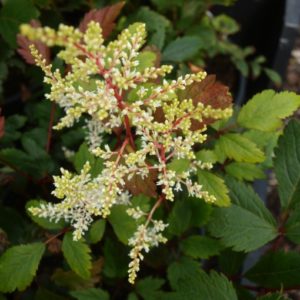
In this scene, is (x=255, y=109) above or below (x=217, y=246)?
above

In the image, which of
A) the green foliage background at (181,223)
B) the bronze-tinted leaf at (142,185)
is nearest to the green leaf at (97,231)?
the green foliage background at (181,223)

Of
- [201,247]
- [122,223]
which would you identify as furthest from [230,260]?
[122,223]

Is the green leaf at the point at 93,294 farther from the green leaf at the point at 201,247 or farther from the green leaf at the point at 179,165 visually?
the green leaf at the point at 179,165

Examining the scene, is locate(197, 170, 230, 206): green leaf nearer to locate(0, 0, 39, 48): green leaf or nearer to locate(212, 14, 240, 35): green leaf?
locate(0, 0, 39, 48): green leaf

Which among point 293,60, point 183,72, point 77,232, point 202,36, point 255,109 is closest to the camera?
point 77,232

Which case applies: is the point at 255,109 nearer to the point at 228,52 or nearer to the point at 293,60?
the point at 228,52

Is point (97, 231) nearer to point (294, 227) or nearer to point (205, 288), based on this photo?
point (205, 288)

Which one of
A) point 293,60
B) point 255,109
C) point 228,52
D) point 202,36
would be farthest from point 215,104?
point 293,60
